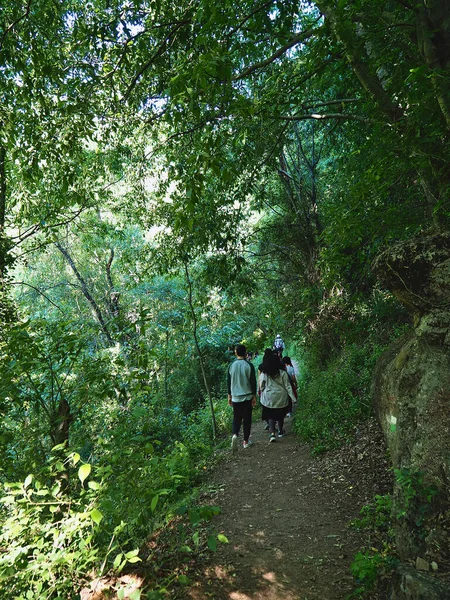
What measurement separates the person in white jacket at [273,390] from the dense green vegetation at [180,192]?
0.63 metres

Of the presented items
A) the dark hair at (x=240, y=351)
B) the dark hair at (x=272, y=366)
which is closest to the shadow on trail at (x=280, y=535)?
the dark hair at (x=272, y=366)

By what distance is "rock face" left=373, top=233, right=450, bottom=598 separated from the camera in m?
3.14

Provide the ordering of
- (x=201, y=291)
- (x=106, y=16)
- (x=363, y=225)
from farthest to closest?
(x=201, y=291) < (x=363, y=225) < (x=106, y=16)

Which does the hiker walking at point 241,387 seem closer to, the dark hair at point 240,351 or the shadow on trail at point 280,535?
the dark hair at point 240,351

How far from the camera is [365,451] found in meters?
5.64

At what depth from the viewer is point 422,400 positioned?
12.6ft

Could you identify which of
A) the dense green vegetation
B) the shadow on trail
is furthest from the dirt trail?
the dense green vegetation

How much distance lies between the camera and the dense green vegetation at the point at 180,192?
287 cm

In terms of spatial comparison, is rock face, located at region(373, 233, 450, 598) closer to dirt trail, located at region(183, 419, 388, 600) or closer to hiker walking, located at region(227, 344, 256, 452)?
dirt trail, located at region(183, 419, 388, 600)

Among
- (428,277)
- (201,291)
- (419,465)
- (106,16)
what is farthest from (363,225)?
(201,291)

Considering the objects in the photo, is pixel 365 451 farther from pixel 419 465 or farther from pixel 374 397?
pixel 419 465

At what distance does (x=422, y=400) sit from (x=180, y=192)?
532cm

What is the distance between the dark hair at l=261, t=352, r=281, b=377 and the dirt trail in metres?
1.60

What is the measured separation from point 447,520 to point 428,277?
7.83ft
